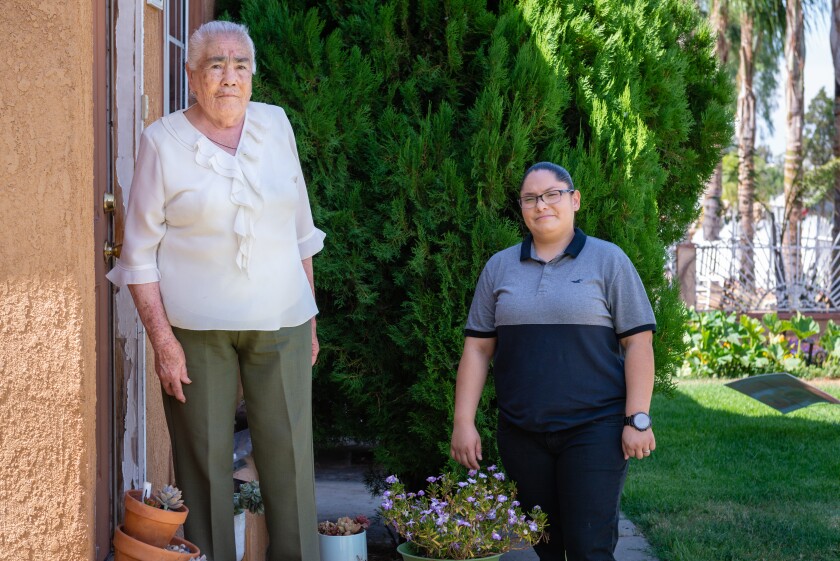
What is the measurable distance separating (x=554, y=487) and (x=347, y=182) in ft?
5.45

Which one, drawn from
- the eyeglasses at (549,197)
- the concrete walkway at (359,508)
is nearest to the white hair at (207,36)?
the eyeglasses at (549,197)

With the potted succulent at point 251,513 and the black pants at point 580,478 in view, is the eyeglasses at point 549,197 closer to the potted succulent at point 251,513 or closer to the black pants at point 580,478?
the black pants at point 580,478

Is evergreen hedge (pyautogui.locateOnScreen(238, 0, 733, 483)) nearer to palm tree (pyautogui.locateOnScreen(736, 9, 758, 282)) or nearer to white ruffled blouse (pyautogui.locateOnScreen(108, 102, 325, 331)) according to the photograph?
white ruffled blouse (pyautogui.locateOnScreen(108, 102, 325, 331))

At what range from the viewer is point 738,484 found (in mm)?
6312

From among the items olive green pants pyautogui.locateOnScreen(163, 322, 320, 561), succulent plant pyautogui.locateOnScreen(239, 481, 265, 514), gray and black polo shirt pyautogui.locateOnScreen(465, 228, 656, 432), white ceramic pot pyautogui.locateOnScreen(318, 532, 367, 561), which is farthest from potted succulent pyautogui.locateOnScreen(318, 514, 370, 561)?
gray and black polo shirt pyautogui.locateOnScreen(465, 228, 656, 432)

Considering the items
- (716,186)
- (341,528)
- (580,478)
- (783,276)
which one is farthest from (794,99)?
(580,478)

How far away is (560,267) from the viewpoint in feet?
10.7

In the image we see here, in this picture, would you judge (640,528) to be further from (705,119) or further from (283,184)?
(283,184)

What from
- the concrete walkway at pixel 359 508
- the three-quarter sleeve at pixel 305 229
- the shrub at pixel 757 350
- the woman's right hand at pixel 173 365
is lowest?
the concrete walkway at pixel 359 508

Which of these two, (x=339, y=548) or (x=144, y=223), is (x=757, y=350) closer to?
(x=339, y=548)

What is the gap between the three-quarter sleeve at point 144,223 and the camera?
2750 mm

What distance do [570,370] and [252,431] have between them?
3.45ft

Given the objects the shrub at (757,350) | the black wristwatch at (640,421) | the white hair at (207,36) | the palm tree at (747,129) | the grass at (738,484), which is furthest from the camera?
the palm tree at (747,129)

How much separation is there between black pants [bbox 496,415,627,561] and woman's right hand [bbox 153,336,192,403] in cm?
117
